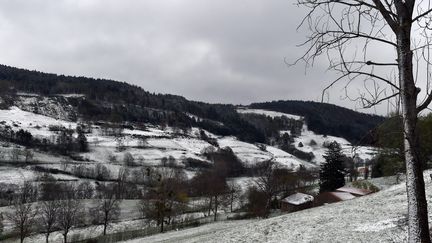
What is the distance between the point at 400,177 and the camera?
5753 centimetres

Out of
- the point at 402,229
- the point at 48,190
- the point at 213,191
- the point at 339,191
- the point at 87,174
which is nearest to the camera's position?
the point at 402,229

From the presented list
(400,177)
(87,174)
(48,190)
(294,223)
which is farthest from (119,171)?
(294,223)

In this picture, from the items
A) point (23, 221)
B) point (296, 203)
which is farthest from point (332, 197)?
point (23, 221)

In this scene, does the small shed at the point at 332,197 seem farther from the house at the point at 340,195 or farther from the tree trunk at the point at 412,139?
the tree trunk at the point at 412,139

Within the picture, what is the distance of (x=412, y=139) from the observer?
8.55 metres

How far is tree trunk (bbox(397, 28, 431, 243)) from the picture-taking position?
8578 mm

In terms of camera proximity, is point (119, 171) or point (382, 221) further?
point (119, 171)

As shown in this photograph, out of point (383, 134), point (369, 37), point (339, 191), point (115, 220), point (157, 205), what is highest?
point (369, 37)

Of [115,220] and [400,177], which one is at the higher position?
[400,177]

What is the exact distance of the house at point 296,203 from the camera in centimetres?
7800

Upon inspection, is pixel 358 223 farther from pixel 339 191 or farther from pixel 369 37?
pixel 339 191

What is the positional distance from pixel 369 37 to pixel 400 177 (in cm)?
5337

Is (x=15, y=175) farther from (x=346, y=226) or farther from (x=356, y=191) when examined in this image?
(x=346, y=226)

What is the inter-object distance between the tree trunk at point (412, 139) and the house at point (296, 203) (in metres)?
70.0
